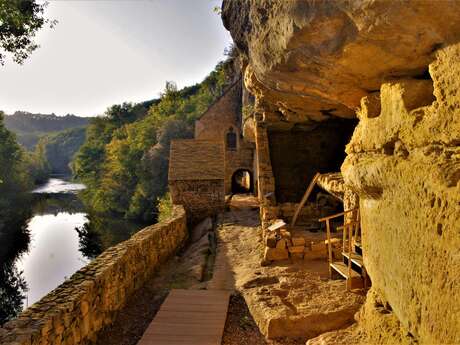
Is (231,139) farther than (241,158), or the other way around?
(231,139)

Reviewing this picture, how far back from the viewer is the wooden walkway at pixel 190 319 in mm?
5293

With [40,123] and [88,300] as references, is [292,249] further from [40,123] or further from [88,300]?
[40,123]

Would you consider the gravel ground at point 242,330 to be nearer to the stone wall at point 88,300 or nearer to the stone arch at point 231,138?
the stone wall at point 88,300

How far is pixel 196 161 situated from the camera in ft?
53.4

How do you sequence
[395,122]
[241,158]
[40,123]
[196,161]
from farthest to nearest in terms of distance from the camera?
[40,123] < [241,158] < [196,161] < [395,122]

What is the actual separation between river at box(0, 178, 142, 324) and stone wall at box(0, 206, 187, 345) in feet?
33.3

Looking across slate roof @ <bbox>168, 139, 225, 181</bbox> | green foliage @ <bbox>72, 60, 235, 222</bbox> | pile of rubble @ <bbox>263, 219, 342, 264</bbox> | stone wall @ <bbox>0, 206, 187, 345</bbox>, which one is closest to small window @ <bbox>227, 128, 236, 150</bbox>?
green foliage @ <bbox>72, 60, 235, 222</bbox>

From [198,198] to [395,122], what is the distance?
12.6 metres

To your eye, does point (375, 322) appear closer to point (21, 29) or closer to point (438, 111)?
point (438, 111)

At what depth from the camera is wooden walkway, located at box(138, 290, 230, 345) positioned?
17.4 ft

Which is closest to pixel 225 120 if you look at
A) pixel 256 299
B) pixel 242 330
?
pixel 256 299

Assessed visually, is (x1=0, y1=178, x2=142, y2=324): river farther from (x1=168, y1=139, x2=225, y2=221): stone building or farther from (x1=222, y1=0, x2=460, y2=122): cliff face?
(x1=222, y1=0, x2=460, y2=122): cliff face

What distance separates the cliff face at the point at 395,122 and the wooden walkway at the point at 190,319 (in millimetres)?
2334

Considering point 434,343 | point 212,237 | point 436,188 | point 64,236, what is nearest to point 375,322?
point 434,343
